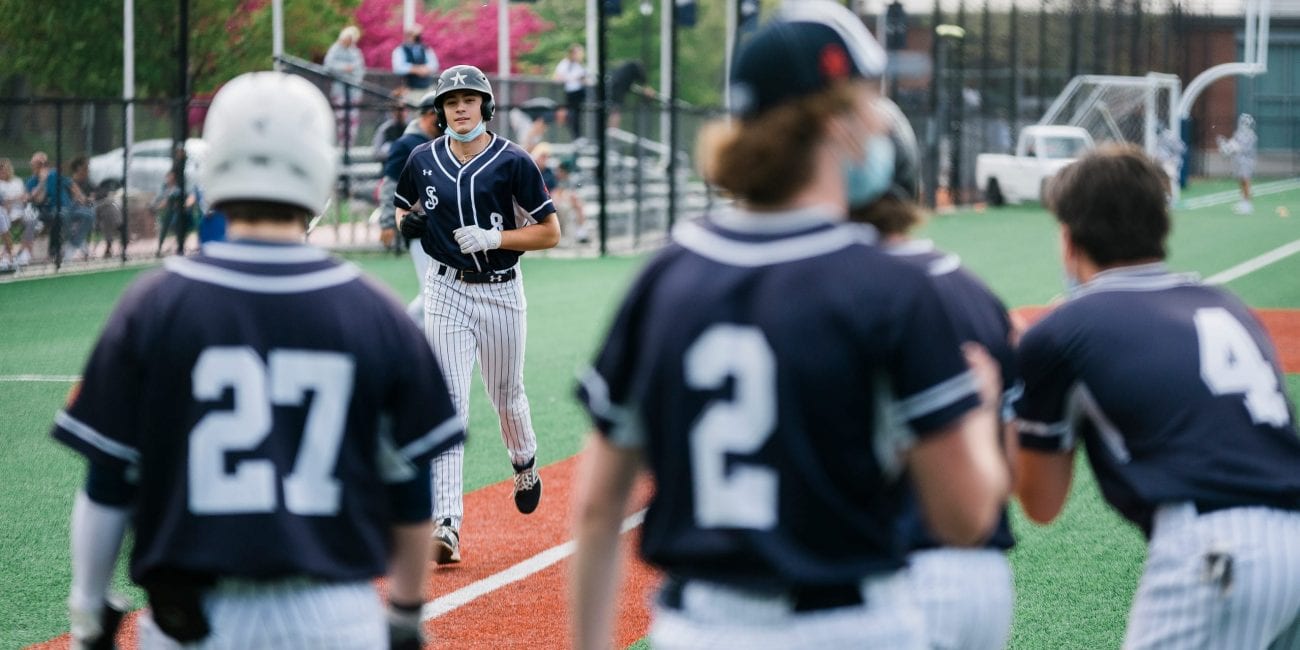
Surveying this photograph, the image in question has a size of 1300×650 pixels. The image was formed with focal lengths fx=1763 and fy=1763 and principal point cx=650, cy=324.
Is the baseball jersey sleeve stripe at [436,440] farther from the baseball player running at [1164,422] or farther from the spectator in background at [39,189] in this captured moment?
the spectator in background at [39,189]

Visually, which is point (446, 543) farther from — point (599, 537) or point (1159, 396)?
point (599, 537)

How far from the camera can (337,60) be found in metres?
27.2

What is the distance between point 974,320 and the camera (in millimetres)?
3168

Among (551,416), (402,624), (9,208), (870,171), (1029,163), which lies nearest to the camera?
(870,171)

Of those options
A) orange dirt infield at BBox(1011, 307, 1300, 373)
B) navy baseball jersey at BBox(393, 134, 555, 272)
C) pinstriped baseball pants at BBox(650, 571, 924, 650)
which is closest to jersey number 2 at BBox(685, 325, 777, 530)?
pinstriped baseball pants at BBox(650, 571, 924, 650)

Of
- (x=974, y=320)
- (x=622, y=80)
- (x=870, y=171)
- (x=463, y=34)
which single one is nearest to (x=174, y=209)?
(x=622, y=80)

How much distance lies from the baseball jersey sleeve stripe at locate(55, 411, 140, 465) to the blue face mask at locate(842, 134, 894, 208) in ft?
4.23

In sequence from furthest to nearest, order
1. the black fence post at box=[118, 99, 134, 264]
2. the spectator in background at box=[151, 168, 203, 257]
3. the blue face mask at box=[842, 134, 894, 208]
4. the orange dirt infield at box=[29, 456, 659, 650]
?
the spectator in background at box=[151, 168, 203, 257], the black fence post at box=[118, 99, 134, 264], the orange dirt infield at box=[29, 456, 659, 650], the blue face mask at box=[842, 134, 894, 208]

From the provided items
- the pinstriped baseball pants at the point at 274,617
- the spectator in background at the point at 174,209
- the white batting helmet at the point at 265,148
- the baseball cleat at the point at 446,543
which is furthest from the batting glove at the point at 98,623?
the spectator in background at the point at 174,209

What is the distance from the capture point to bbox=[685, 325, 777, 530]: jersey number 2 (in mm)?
2576

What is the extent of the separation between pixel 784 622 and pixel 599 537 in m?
0.41

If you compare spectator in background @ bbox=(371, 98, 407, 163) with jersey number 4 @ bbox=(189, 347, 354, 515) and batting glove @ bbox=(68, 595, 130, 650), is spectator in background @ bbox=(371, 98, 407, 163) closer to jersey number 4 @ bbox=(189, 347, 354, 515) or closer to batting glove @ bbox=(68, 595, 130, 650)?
batting glove @ bbox=(68, 595, 130, 650)

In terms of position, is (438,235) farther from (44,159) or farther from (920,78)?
(920,78)

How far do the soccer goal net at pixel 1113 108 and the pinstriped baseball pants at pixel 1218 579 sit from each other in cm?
4307
